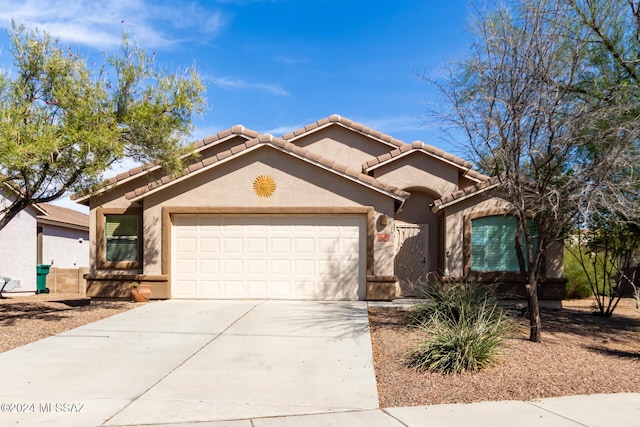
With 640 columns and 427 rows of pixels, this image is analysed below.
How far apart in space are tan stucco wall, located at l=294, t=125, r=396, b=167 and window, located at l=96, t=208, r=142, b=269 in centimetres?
640

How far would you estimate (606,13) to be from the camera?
9867 mm

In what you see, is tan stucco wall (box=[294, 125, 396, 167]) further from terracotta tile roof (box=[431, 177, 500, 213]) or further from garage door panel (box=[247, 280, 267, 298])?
garage door panel (box=[247, 280, 267, 298])

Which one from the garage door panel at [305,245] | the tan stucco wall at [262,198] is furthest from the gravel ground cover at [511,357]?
the garage door panel at [305,245]

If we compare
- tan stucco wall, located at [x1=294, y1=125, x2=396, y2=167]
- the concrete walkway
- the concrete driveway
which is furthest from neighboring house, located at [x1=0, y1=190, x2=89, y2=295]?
the concrete walkway

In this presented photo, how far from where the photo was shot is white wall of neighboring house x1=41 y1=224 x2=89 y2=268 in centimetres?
2259

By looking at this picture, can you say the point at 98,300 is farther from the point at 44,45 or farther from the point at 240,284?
the point at 44,45

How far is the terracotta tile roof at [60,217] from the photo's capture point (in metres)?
21.7

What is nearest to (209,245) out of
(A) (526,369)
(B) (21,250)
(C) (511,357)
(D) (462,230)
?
(D) (462,230)

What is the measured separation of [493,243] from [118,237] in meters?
10.4

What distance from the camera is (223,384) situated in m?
6.61

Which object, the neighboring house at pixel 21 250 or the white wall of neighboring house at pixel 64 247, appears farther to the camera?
the white wall of neighboring house at pixel 64 247

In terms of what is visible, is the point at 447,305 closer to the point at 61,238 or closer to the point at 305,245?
the point at 305,245

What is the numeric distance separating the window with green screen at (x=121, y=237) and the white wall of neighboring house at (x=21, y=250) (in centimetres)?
711

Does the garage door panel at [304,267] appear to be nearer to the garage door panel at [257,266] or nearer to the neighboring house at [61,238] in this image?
the garage door panel at [257,266]
